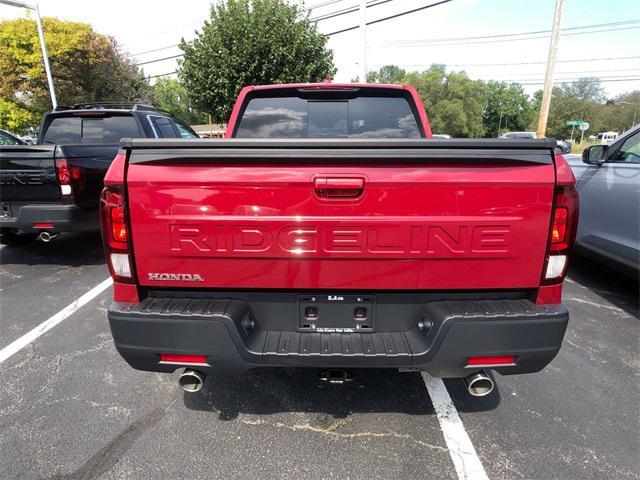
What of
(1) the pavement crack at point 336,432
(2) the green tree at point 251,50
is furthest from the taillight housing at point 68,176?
(2) the green tree at point 251,50

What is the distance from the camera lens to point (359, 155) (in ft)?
6.01

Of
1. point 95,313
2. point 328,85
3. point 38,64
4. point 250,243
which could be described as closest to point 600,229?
point 328,85

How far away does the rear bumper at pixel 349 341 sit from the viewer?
1.87m

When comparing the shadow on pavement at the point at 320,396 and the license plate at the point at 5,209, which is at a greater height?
the license plate at the point at 5,209

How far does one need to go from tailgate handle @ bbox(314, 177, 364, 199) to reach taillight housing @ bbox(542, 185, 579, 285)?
36.3 inches

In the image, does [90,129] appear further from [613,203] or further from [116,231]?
[613,203]

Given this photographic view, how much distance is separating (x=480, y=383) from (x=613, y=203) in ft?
10.7

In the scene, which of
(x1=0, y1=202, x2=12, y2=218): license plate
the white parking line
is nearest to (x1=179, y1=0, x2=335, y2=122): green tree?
(x1=0, y1=202, x2=12, y2=218): license plate

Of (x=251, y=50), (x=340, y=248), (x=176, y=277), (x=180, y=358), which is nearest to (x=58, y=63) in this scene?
(x=251, y=50)

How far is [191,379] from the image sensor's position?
2.06 metres

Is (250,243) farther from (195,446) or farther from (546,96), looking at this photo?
(546,96)

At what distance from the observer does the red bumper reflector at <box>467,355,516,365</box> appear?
1.92 meters

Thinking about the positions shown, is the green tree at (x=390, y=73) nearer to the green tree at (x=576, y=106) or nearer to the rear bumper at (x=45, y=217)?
the green tree at (x=576, y=106)

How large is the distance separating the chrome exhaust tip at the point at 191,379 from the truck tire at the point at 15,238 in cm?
543
